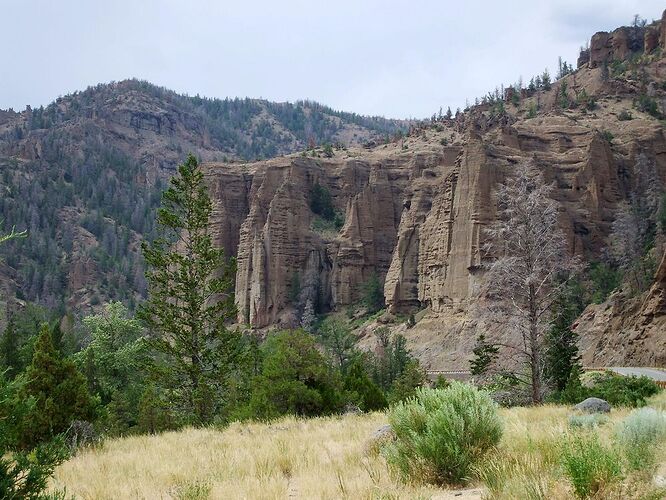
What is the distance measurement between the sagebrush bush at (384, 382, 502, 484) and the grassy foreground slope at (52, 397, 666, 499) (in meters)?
0.21

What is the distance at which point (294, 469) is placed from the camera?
809cm

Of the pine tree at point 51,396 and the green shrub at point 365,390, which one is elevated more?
the pine tree at point 51,396

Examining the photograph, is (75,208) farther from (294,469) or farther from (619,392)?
(294,469)

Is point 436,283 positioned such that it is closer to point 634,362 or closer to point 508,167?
point 508,167

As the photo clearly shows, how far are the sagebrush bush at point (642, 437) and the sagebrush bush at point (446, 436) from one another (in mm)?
1389

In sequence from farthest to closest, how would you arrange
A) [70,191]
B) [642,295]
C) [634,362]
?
1. [70,191]
2. [642,295]
3. [634,362]

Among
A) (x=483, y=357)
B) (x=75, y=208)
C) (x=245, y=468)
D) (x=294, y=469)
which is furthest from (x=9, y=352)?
(x=75, y=208)

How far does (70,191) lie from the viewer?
506 ft

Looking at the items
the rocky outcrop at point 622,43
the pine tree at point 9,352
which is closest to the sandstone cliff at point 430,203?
the rocky outcrop at point 622,43

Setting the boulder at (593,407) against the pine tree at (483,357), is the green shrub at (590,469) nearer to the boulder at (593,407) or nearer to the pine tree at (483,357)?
the boulder at (593,407)

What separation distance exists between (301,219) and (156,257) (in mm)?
63258

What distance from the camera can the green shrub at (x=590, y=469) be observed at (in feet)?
16.7

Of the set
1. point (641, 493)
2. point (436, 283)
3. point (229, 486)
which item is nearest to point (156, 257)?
point (229, 486)

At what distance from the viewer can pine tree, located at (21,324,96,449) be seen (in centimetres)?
1331
